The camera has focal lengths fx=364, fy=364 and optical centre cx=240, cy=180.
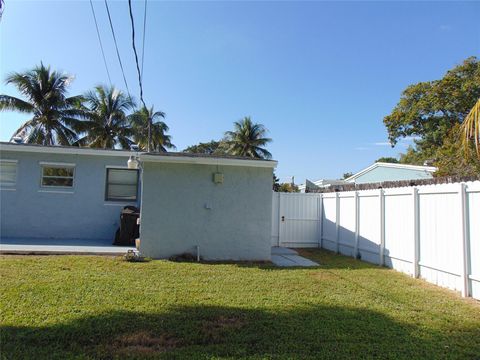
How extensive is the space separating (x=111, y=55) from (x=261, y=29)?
4198 mm

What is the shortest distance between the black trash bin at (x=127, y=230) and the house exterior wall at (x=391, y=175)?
15644mm

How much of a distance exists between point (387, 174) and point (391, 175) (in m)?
0.49

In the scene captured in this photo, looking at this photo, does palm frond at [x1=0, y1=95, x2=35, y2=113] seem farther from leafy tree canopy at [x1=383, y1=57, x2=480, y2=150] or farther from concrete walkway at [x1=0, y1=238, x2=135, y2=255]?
leafy tree canopy at [x1=383, y1=57, x2=480, y2=150]

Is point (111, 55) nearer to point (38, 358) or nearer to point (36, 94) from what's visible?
point (38, 358)

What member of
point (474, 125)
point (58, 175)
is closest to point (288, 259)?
point (474, 125)

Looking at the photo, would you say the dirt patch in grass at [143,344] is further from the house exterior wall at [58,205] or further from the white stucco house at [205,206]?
the house exterior wall at [58,205]

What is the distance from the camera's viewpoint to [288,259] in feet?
34.1

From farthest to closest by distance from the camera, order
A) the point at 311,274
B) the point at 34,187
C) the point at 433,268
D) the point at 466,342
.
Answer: the point at 34,187 → the point at 311,274 → the point at 433,268 → the point at 466,342

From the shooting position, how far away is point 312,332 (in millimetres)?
4590

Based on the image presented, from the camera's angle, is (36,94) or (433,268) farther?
(36,94)

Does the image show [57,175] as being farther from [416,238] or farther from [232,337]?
[416,238]

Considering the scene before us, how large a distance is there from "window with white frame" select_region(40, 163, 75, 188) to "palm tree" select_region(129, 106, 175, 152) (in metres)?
12.4

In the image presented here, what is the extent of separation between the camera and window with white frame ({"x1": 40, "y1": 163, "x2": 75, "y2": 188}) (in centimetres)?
1293

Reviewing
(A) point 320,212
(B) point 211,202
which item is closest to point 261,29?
(B) point 211,202
